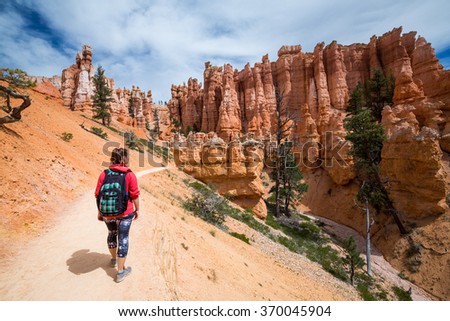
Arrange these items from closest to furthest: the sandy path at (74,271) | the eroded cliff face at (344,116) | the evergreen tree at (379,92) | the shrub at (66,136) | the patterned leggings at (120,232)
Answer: the sandy path at (74,271), the patterned leggings at (120,232), the eroded cliff face at (344,116), the shrub at (66,136), the evergreen tree at (379,92)

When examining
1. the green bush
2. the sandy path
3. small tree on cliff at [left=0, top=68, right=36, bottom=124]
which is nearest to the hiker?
the sandy path

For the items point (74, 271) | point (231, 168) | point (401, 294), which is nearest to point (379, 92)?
point (401, 294)

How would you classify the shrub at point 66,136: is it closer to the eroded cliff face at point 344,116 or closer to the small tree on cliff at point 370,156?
the small tree on cliff at point 370,156

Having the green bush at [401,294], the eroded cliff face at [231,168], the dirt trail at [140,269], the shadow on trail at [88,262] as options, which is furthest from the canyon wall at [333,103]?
the shadow on trail at [88,262]

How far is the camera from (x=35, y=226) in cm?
574

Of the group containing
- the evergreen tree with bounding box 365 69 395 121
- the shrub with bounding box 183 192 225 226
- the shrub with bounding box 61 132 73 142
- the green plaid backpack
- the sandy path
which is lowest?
the shrub with bounding box 183 192 225 226

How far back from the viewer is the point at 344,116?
124 ft

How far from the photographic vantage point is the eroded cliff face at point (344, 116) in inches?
636

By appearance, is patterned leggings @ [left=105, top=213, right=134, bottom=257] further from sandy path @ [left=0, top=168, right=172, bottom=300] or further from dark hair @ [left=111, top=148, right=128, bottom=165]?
dark hair @ [left=111, top=148, right=128, bottom=165]

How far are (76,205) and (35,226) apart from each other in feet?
6.31

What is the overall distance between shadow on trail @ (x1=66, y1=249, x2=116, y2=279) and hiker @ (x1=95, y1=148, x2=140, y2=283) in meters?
0.43

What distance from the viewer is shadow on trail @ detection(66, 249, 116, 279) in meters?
3.89

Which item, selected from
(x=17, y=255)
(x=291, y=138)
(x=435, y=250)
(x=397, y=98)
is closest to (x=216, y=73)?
(x=291, y=138)
